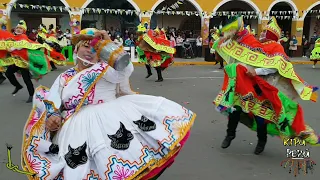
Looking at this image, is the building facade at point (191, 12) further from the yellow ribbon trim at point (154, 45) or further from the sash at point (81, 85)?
the sash at point (81, 85)

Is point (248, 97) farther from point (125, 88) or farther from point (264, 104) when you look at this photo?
point (125, 88)

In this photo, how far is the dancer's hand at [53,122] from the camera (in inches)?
100

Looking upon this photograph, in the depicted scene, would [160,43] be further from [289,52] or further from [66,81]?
[289,52]

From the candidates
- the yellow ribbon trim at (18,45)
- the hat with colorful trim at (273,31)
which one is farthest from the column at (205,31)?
the hat with colorful trim at (273,31)

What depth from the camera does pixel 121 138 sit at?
8.18 feet

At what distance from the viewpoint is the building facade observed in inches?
734

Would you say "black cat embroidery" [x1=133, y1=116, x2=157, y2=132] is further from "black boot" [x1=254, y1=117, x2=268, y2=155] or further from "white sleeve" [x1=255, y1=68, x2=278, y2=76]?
"black boot" [x1=254, y1=117, x2=268, y2=155]

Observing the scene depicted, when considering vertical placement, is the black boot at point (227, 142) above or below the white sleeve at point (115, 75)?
below

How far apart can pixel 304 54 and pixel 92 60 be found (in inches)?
832

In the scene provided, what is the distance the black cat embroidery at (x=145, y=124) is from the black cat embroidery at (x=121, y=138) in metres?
0.10

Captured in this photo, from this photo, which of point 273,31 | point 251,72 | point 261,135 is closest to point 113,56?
point 251,72

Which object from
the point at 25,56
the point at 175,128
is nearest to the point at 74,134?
the point at 175,128

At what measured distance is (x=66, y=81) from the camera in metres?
2.71

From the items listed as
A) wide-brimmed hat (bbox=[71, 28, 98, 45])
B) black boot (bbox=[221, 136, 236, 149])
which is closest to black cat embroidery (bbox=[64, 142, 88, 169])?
wide-brimmed hat (bbox=[71, 28, 98, 45])
